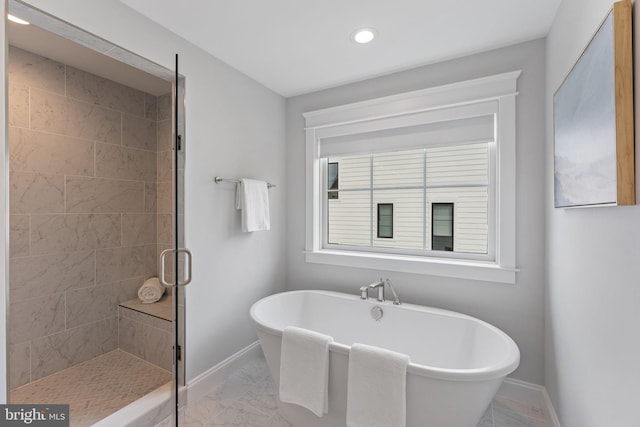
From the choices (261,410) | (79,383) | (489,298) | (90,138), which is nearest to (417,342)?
(489,298)

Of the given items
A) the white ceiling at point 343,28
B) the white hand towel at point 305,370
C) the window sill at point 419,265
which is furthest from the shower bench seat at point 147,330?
the white ceiling at point 343,28

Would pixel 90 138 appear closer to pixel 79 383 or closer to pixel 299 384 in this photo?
pixel 79 383

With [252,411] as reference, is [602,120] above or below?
above

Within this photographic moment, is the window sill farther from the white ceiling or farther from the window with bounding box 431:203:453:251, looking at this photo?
the white ceiling

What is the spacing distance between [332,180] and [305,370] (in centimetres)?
175

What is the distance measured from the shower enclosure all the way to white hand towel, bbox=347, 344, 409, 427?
107 cm

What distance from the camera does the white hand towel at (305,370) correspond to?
1510mm

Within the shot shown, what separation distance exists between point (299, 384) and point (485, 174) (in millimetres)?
1922

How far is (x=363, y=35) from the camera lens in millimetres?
1854

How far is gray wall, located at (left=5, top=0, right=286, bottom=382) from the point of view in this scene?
5.69ft

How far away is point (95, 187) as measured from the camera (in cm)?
247

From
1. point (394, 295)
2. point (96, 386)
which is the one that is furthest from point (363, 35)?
point (96, 386)

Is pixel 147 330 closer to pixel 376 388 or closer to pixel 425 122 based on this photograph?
pixel 376 388

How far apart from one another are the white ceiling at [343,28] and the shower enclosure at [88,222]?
0.41 meters
